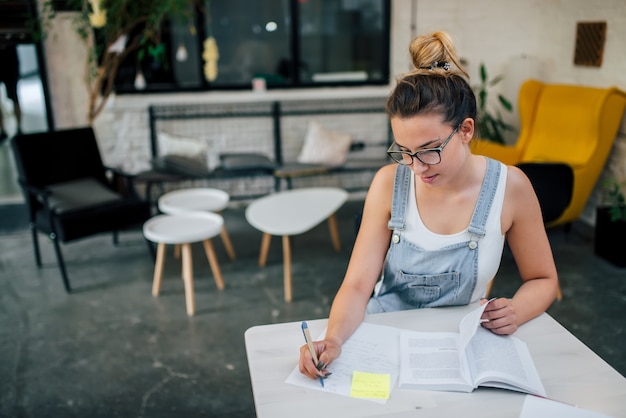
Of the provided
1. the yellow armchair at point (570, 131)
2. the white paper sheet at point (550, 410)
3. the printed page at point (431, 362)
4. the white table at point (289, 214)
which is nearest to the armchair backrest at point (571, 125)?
the yellow armchair at point (570, 131)

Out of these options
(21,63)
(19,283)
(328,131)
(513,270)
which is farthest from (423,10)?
(19,283)

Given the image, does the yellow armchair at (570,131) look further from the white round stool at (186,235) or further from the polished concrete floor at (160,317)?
the white round stool at (186,235)

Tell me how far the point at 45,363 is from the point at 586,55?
13.3 ft

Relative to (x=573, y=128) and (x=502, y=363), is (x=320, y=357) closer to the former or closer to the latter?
(x=502, y=363)

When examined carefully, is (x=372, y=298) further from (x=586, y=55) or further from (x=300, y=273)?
(x=586, y=55)

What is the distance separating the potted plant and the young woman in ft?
8.22

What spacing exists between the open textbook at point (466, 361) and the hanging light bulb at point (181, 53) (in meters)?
3.84

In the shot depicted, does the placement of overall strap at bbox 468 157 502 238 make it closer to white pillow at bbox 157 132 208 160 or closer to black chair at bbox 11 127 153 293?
black chair at bbox 11 127 153 293

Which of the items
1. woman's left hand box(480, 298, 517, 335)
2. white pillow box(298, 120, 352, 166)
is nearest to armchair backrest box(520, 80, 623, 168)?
white pillow box(298, 120, 352, 166)

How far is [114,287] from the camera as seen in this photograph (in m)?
3.66

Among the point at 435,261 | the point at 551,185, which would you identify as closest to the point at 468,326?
the point at 435,261

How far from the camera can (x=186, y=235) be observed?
10.7 ft

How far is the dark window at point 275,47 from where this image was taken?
5.04 m

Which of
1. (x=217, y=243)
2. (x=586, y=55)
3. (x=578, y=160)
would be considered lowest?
(x=217, y=243)
